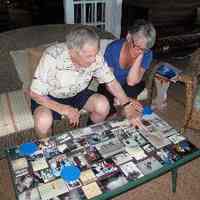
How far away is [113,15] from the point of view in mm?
3875

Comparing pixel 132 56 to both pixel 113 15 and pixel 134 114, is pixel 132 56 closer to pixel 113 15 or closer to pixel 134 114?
pixel 134 114

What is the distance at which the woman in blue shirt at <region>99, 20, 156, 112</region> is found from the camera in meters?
1.80

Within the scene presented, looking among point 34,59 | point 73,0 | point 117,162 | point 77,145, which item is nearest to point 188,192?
point 117,162

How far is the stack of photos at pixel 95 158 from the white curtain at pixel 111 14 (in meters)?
2.26

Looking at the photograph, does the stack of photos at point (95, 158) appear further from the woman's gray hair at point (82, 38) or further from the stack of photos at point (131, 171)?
the woman's gray hair at point (82, 38)

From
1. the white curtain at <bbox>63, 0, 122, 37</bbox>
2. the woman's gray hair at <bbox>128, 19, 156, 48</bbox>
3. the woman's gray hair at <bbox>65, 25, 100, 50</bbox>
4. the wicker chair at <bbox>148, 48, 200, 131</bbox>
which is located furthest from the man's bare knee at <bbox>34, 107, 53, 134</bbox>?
the white curtain at <bbox>63, 0, 122, 37</bbox>

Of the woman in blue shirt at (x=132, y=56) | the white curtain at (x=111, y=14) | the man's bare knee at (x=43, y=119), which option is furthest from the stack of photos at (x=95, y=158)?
the white curtain at (x=111, y=14)

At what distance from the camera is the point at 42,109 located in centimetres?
184

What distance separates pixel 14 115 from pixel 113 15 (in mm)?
2488

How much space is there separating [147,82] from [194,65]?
48 cm

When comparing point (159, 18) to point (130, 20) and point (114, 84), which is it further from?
point (114, 84)

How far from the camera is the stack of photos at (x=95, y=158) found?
4.26ft

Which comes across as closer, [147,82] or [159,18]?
[147,82]

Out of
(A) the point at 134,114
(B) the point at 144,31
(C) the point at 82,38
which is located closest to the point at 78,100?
(A) the point at 134,114
